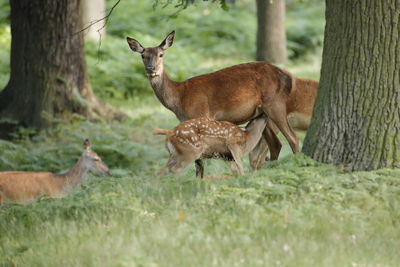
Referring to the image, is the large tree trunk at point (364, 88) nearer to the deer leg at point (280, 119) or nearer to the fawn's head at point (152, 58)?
the deer leg at point (280, 119)

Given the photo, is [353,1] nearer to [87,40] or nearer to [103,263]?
[103,263]

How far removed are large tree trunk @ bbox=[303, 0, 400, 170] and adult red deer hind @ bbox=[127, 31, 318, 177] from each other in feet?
6.04

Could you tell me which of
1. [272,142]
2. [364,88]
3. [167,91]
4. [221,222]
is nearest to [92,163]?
Answer: [167,91]

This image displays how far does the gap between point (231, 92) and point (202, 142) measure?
52.4 inches

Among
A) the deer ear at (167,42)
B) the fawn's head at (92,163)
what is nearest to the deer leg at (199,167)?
the deer ear at (167,42)

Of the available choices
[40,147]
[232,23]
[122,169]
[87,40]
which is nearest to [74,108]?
[40,147]

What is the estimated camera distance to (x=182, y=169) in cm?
955

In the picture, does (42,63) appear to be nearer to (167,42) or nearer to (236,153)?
(167,42)

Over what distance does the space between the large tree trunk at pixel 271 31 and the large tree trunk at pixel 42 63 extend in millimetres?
6077

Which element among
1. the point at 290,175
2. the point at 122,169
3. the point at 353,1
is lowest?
the point at 122,169

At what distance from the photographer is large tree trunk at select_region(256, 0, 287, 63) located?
19.4 meters

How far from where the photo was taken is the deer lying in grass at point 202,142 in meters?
9.36

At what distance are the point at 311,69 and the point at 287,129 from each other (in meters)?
10.6

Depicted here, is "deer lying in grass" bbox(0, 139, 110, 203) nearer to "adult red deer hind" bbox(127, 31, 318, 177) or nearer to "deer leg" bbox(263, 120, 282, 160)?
"adult red deer hind" bbox(127, 31, 318, 177)
